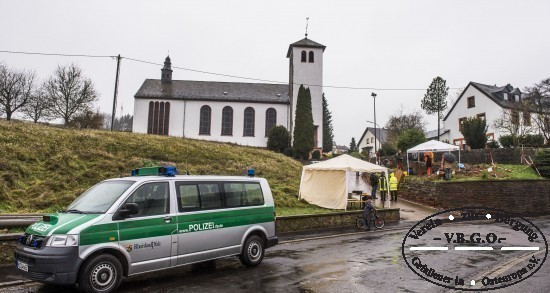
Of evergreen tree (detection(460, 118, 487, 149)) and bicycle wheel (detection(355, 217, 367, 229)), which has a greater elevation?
evergreen tree (detection(460, 118, 487, 149))

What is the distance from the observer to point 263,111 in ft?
176

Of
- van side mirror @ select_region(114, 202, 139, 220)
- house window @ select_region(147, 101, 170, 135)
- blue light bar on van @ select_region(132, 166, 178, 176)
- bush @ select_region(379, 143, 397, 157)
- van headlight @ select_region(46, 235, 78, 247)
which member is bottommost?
van headlight @ select_region(46, 235, 78, 247)

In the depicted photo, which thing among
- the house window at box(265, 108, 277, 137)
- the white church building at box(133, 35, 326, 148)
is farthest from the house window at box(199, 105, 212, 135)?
the house window at box(265, 108, 277, 137)

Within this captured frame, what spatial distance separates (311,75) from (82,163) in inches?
1451

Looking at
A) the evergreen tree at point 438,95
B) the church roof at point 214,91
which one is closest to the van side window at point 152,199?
the church roof at point 214,91

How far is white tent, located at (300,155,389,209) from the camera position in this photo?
1912 cm

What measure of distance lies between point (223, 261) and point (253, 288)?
2.85 metres

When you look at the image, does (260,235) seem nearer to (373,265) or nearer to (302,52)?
(373,265)

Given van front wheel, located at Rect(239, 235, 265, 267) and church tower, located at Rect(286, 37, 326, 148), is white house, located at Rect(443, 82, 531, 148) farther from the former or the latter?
van front wheel, located at Rect(239, 235, 265, 267)

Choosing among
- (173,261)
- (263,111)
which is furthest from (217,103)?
(173,261)

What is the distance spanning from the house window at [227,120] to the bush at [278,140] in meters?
8.09

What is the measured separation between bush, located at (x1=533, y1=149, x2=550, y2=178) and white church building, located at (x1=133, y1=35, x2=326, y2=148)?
28032mm

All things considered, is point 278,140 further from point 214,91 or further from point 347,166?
point 347,166

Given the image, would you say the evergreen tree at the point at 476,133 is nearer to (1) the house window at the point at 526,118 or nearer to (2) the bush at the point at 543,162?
(1) the house window at the point at 526,118
